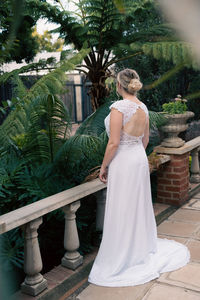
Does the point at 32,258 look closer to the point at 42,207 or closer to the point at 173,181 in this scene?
the point at 42,207

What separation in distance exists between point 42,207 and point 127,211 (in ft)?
2.78

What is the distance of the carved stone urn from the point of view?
4.81 m

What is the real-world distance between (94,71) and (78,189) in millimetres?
3801

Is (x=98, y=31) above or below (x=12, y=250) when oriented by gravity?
above

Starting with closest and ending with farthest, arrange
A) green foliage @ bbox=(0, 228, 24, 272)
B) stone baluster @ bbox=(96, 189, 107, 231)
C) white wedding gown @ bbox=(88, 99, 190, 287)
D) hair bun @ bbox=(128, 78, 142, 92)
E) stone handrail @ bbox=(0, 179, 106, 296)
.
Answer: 1. stone handrail @ bbox=(0, 179, 106, 296)
2. hair bun @ bbox=(128, 78, 142, 92)
3. green foliage @ bbox=(0, 228, 24, 272)
4. white wedding gown @ bbox=(88, 99, 190, 287)
5. stone baluster @ bbox=(96, 189, 107, 231)

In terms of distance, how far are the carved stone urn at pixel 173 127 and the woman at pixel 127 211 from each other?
1.73 metres

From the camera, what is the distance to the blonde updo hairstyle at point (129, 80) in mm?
2801

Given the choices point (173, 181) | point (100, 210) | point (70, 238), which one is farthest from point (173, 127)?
point (70, 238)

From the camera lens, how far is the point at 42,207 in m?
2.68

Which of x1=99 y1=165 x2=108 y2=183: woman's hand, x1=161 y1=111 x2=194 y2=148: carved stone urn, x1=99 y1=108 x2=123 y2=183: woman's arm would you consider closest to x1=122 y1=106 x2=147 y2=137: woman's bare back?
x1=99 y1=108 x2=123 y2=183: woman's arm

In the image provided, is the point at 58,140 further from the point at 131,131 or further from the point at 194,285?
the point at 194,285

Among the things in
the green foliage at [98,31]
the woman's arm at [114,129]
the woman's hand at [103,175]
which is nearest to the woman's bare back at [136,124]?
the woman's arm at [114,129]

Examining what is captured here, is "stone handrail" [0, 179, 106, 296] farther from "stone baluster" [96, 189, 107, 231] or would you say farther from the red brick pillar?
the red brick pillar

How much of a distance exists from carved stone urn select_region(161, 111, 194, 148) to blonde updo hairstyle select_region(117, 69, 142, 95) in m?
2.00
